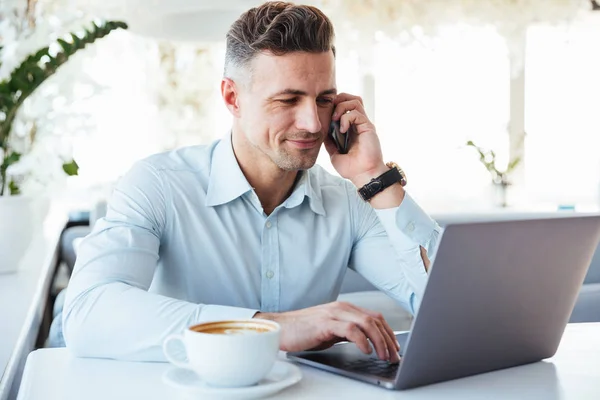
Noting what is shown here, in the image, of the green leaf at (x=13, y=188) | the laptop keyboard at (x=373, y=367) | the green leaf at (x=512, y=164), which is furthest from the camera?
the green leaf at (x=512, y=164)

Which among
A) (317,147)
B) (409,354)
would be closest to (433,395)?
(409,354)

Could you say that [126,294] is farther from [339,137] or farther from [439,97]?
[439,97]

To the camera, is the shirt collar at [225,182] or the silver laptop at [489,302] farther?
the shirt collar at [225,182]

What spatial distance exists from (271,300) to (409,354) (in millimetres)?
678

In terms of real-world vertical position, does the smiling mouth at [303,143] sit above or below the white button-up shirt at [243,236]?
above

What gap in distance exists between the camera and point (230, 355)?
0.83 metres

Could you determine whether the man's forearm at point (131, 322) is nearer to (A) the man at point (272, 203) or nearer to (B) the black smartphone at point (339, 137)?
(A) the man at point (272, 203)

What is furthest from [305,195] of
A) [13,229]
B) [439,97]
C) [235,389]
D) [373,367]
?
[439,97]

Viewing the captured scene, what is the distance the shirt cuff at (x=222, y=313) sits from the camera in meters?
1.08

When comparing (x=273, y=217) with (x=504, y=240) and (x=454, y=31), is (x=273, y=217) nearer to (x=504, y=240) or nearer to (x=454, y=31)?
(x=504, y=240)

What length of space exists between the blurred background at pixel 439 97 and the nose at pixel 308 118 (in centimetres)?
348

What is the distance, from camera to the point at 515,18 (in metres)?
5.38

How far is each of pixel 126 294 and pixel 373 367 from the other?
1.28 feet

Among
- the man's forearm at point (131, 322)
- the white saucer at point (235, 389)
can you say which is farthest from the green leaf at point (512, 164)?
the white saucer at point (235, 389)
